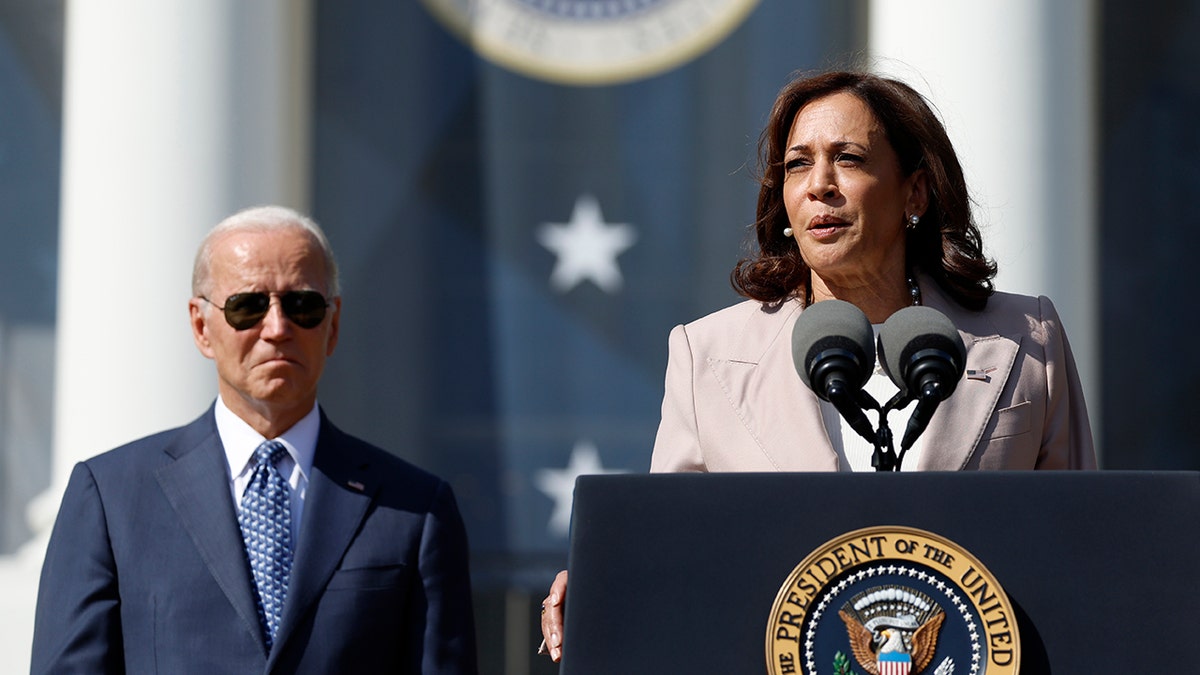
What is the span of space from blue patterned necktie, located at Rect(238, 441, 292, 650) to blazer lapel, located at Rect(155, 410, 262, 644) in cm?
3

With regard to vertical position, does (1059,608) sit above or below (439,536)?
below

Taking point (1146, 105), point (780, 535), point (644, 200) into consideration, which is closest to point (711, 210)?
point (644, 200)

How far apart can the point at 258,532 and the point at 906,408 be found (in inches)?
42.5

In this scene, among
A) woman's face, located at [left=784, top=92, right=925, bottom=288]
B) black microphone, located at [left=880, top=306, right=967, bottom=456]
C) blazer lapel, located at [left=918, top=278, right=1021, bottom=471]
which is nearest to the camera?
black microphone, located at [left=880, top=306, right=967, bottom=456]

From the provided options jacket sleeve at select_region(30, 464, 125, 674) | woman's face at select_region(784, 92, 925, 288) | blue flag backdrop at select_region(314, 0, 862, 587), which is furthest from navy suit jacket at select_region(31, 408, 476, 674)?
blue flag backdrop at select_region(314, 0, 862, 587)

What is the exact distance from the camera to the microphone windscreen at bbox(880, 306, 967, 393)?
183 centimetres

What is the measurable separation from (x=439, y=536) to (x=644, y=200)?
12.6 ft

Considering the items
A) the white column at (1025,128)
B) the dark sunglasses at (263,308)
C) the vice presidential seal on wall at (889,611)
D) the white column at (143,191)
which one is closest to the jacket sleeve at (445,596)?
the dark sunglasses at (263,308)

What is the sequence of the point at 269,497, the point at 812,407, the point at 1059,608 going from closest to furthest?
the point at 1059,608
the point at 812,407
the point at 269,497

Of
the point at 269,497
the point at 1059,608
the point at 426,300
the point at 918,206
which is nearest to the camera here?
the point at 1059,608

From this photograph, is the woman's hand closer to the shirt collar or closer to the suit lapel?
the suit lapel

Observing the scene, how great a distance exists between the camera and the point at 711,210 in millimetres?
6344

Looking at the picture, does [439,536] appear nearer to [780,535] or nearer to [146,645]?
[146,645]

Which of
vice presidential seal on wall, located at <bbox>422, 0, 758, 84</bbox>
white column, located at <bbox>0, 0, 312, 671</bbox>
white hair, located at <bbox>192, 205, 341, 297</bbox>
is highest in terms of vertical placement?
vice presidential seal on wall, located at <bbox>422, 0, 758, 84</bbox>
